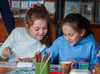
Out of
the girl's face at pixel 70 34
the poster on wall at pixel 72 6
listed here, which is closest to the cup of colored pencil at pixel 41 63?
the girl's face at pixel 70 34

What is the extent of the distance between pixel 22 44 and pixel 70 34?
22.1 inches

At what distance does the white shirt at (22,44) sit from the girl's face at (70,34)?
393mm

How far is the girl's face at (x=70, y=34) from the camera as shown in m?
1.61

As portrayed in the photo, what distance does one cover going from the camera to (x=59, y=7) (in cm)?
305

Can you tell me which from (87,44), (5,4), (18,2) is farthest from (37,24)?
(18,2)

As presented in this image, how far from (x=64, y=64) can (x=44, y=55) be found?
0.51ft

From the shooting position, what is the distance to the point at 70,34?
1.62 m

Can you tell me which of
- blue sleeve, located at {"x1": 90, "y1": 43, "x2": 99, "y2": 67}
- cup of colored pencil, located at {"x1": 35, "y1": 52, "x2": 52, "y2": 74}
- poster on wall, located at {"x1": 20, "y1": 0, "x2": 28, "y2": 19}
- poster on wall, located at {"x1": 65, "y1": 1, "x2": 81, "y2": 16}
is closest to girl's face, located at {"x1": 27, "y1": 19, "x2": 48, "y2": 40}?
blue sleeve, located at {"x1": 90, "y1": 43, "x2": 99, "y2": 67}

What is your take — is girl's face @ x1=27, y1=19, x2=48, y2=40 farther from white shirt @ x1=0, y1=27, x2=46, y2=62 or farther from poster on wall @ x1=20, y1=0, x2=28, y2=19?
poster on wall @ x1=20, y1=0, x2=28, y2=19

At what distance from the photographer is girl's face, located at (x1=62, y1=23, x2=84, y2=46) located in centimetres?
161

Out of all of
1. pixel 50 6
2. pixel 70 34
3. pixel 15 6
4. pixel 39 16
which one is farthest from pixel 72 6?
pixel 70 34

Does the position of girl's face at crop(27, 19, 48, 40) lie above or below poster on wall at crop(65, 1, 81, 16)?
below

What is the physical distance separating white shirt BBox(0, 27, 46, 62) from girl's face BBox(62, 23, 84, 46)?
0.39m

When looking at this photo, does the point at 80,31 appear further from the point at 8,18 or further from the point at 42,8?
the point at 8,18
